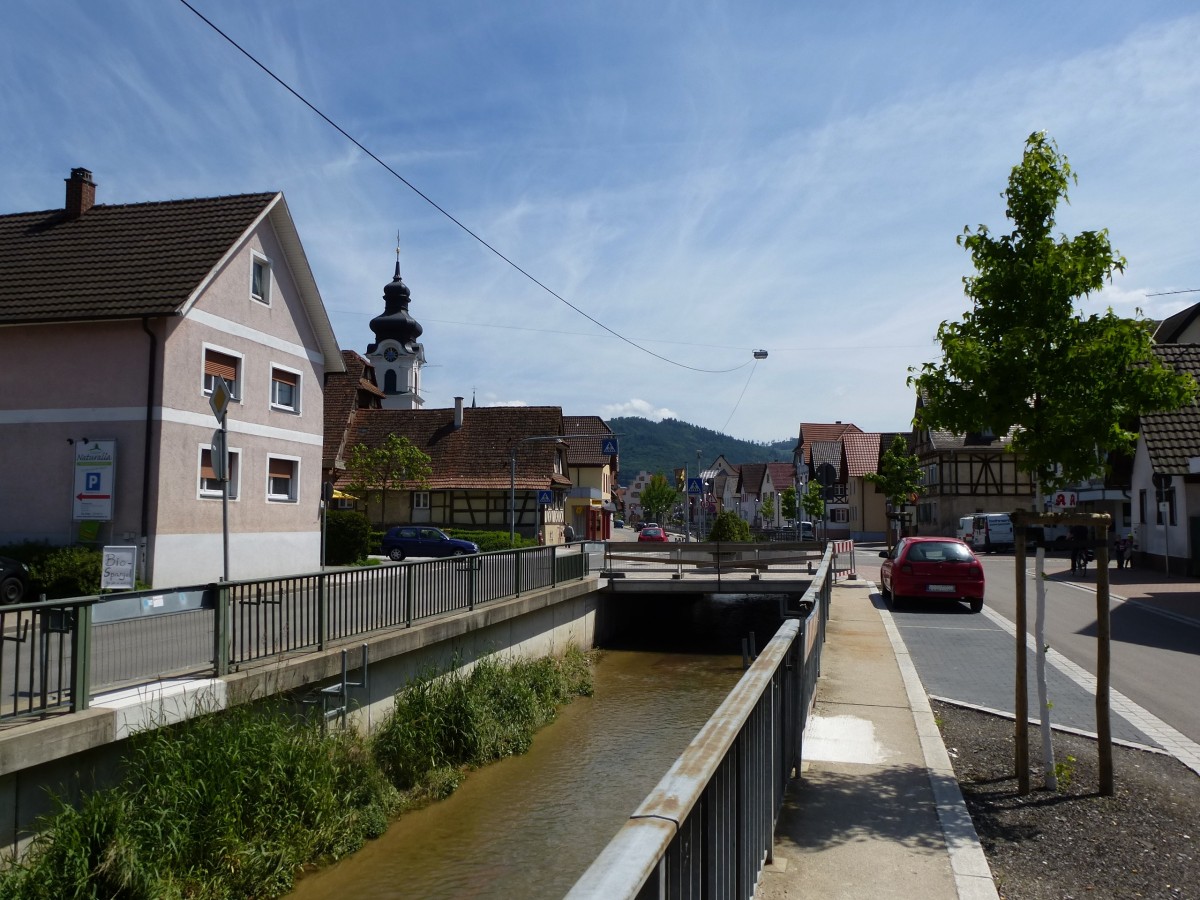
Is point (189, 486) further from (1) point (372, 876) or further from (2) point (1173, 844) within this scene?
(2) point (1173, 844)

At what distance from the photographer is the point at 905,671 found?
36.3 ft

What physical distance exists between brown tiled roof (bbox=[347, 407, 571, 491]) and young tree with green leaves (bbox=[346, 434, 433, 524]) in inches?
126

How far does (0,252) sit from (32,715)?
1945 centimetres

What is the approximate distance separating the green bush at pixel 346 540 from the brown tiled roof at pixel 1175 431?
2401 centimetres

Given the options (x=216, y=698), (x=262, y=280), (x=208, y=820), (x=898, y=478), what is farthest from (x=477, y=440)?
(x=208, y=820)

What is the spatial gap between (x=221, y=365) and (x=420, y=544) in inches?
601

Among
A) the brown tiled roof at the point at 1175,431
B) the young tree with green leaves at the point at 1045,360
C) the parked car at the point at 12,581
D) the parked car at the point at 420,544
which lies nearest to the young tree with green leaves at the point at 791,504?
the parked car at the point at 420,544

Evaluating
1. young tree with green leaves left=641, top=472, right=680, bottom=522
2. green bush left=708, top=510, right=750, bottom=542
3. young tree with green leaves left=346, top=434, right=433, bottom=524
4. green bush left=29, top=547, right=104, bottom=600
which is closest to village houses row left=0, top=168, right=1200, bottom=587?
green bush left=29, top=547, right=104, bottom=600

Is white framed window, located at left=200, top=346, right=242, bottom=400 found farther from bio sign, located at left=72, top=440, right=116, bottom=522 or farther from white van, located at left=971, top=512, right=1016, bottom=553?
white van, located at left=971, top=512, right=1016, bottom=553

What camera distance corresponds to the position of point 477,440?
154 feet

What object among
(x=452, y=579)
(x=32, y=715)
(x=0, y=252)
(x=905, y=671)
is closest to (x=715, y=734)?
(x=32, y=715)

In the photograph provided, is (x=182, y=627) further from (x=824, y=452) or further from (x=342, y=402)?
(x=824, y=452)

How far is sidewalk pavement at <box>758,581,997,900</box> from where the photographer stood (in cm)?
447

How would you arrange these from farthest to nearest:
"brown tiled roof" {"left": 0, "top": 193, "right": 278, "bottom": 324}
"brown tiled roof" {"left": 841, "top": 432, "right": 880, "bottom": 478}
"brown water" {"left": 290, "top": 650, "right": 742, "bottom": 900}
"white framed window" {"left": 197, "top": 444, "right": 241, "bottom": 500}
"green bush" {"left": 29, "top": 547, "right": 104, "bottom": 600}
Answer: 1. "brown tiled roof" {"left": 841, "top": 432, "right": 880, "bottom": 478}
2. "white framed window" {"left": 197, "top": 444, "right": 241, "bottom": 500}
3. "brown tiled roof" {"left": 0, "top": 193, "right": 278, "bottom": 324}
4. "green bush" {"left": 29, "top": 547, "right": 104, "bottom": 600}
5. "brown water" {"left": 290, "top": 650, "right": 742, "bottom": 900}
